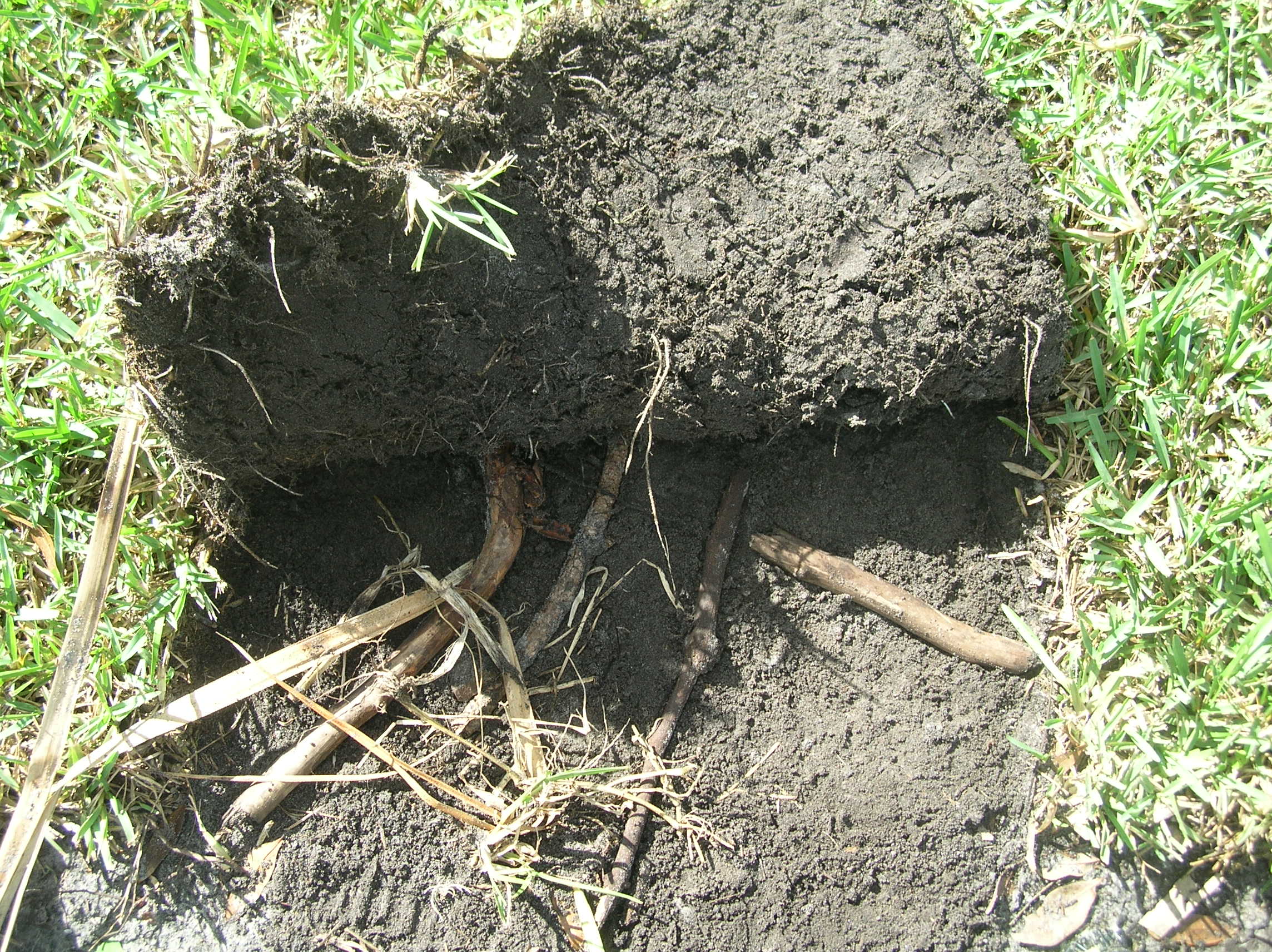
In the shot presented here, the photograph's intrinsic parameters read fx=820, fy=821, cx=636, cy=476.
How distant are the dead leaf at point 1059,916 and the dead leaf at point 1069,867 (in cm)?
2

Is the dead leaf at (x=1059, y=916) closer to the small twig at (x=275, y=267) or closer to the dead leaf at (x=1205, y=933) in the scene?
the dead leaf at (x=1205, y=933)

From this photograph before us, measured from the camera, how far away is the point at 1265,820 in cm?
179

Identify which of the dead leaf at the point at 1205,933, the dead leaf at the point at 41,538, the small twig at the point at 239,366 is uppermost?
the small twig at the point at 239,366

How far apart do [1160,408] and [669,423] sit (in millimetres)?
1206

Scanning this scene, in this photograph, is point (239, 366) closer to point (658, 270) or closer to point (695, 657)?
point (658, 270)

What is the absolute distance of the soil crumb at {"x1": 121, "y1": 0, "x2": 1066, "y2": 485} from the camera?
5.40 ft

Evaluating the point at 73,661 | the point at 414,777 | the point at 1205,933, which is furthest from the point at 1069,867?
the point at 73,661

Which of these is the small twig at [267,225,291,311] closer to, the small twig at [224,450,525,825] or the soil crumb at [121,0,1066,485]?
the soil crumb at [121,0,1066,485]

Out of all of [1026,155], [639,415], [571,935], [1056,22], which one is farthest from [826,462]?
[1056,22]

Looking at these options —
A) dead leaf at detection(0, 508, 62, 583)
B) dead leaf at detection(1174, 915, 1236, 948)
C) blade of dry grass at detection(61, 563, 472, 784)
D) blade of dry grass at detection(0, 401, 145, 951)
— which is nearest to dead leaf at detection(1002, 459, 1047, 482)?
dead leaf at detection(1174, 915, 1236, 948)

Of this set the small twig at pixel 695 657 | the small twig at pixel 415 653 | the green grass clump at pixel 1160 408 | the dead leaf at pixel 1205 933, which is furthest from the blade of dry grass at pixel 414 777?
the dead leaf at pixel 1205 933

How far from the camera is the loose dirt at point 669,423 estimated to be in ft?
5.46

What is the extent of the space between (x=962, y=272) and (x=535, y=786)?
1.44m

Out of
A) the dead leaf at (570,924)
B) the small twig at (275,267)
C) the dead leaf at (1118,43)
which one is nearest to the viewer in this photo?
the small twig at (275,267)
